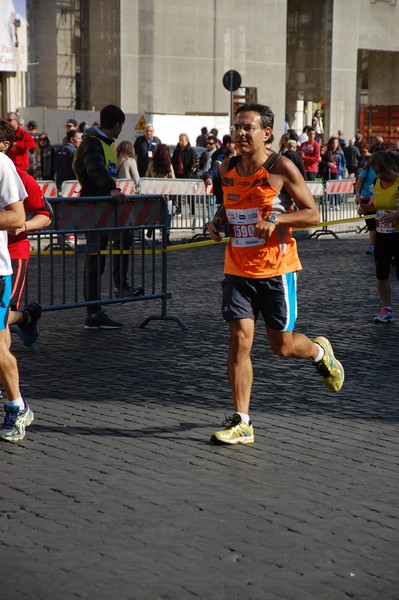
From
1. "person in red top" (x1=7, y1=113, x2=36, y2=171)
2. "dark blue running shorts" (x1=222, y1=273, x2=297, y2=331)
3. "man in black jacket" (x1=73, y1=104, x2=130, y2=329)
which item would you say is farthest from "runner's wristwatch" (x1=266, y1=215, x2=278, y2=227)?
"person in red top" (x1=7, y1=113, x2=36, y2=171)

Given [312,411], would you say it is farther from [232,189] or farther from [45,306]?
[45,306]

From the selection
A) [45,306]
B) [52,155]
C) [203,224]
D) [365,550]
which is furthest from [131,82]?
[365,550]

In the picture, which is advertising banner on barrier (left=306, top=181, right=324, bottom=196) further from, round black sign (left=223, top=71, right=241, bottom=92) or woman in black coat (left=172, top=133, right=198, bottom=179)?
round black sign (left=223, top=71, right=241, bottom=92)

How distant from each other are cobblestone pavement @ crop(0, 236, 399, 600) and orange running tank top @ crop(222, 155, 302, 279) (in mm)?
948

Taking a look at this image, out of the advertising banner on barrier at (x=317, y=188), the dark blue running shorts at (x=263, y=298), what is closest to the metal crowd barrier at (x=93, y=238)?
the dark blue running shorts at (x=263, y=298)

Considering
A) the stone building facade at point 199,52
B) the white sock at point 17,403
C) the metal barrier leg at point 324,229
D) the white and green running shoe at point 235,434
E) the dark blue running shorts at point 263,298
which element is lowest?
the metal barrier leg at point 324,229

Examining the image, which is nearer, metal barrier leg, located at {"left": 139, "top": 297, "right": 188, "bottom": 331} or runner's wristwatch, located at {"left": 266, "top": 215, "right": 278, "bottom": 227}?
runner's wristwatch, located at {"left": 266, "top": 215, "right": 278, "bottom": 227}

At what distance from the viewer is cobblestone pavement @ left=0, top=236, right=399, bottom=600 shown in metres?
4.26

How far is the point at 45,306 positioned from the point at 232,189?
12.5 ft

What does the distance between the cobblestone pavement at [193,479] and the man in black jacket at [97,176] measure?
0.60 meters

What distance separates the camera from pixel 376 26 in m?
49.3

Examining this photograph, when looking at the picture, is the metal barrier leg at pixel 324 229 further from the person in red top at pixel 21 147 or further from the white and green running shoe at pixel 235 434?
the white and green running shoe at pixel 235 434

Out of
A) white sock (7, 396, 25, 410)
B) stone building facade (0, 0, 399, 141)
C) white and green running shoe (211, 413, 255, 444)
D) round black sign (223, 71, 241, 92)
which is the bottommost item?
white and green running shoe (211, 413, 255, 444)

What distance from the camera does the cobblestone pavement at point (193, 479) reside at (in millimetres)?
4258
